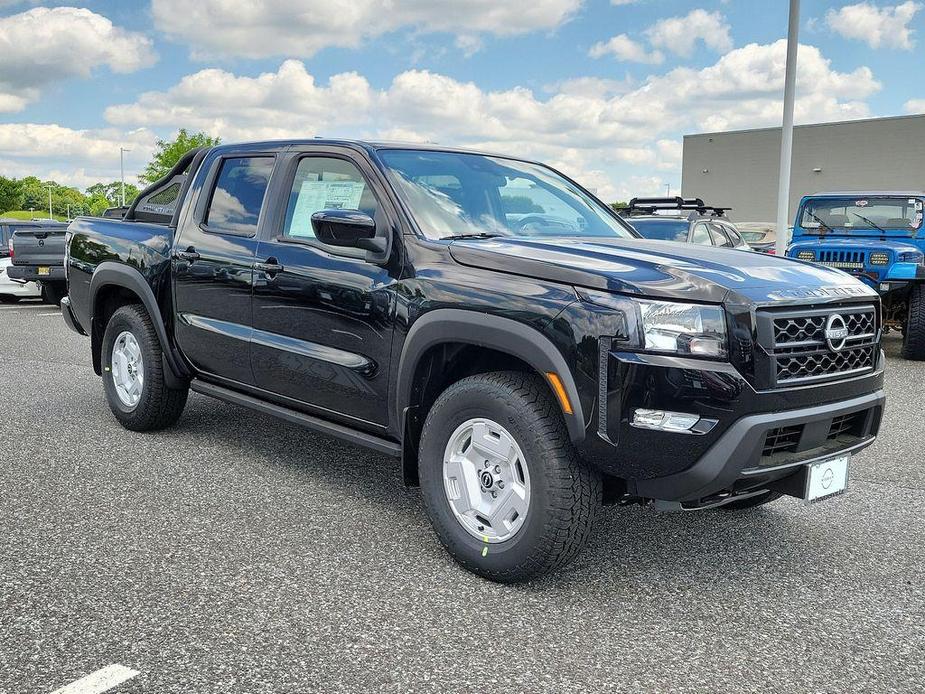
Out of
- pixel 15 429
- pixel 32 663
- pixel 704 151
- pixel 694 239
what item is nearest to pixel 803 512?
pixel 32 663

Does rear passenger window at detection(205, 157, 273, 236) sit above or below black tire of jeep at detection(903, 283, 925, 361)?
above

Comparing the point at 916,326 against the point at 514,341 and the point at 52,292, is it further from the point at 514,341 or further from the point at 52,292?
the point at 52,292

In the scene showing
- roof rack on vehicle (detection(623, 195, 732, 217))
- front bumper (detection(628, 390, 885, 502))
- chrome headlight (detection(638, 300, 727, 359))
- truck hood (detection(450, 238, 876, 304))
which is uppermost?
roof rack on vehicle (detection(623, 195, 732, 217))

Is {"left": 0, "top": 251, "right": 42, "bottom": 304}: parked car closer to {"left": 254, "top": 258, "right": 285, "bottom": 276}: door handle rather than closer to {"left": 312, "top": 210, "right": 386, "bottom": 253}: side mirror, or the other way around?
{"left": 254, "top": 258, "right": 285, "bottom": 276}: door handle

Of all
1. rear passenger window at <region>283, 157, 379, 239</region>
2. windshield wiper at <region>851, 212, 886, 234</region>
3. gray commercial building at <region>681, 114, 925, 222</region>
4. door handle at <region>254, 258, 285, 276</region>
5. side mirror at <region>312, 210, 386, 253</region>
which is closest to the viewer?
side mirror at <region>312, 210, 386, 253</region>

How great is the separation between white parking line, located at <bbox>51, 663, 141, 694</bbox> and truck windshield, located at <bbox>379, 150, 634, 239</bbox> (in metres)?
2.09

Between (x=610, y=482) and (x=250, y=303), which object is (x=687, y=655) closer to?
(x=610, y=482)

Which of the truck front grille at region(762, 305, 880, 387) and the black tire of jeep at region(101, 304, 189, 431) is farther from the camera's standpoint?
the black tire of jeep at region(101, 304, 189, 431)

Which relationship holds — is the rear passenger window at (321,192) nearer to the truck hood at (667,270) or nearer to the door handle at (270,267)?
the door handle at (270,267)

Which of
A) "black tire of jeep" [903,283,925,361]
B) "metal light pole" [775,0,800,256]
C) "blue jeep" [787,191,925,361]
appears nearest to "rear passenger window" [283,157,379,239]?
"blue jeep" [787,191,925,361]

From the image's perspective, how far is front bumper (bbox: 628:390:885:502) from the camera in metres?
3.14

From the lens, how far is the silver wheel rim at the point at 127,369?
5879mm

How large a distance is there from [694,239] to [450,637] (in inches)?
342

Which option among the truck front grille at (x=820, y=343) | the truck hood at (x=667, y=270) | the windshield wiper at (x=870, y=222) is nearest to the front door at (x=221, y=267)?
the truck hood at (x=667, y=270)
